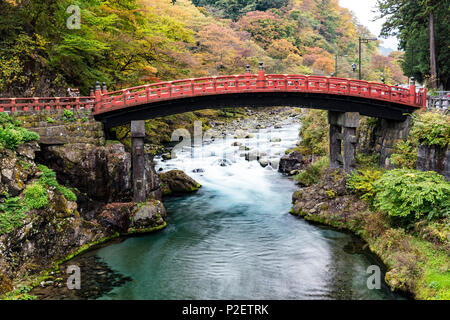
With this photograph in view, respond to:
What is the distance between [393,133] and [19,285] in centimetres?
2169

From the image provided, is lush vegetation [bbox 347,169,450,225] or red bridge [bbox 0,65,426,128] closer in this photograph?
lush vegetation [bbox 347,169,450,225]

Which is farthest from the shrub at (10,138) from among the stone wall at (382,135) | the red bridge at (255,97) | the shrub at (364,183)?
the stone wall at (382,135)

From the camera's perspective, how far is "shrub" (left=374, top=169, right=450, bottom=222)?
15.7m

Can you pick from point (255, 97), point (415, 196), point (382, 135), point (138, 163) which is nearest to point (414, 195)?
point (415, 196)

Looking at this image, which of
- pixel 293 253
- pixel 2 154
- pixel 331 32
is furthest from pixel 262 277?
pixel 331 32

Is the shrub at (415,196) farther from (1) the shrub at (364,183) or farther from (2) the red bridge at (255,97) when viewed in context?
(2) the red bridge at (255,97)

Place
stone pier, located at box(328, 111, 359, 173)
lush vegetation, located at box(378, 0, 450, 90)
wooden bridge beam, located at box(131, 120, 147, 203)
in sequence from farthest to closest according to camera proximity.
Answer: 1. lush vegetation, located at box(378, 0, 450, 90)
2. stone pier, located at box(328, 111, 359, 173)
3. wooden bridge beam, located at box(131, 120, 147, 203)

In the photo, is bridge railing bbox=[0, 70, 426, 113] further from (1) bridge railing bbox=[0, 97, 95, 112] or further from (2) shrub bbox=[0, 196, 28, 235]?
(2) shrub bbox=[0, 196, 28, 235]

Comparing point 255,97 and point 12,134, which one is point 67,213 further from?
point 255,97

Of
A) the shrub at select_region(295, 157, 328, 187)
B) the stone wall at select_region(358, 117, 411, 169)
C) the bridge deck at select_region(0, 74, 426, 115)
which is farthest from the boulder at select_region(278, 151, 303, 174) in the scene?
the bridge deck at select_region(0, 74, 426, 115)

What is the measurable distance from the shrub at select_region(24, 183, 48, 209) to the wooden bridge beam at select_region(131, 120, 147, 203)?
18.5ft

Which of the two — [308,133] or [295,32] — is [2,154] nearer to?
[308,133]

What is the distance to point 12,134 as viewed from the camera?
1647cm

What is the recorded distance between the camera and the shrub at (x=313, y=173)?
27.3m
